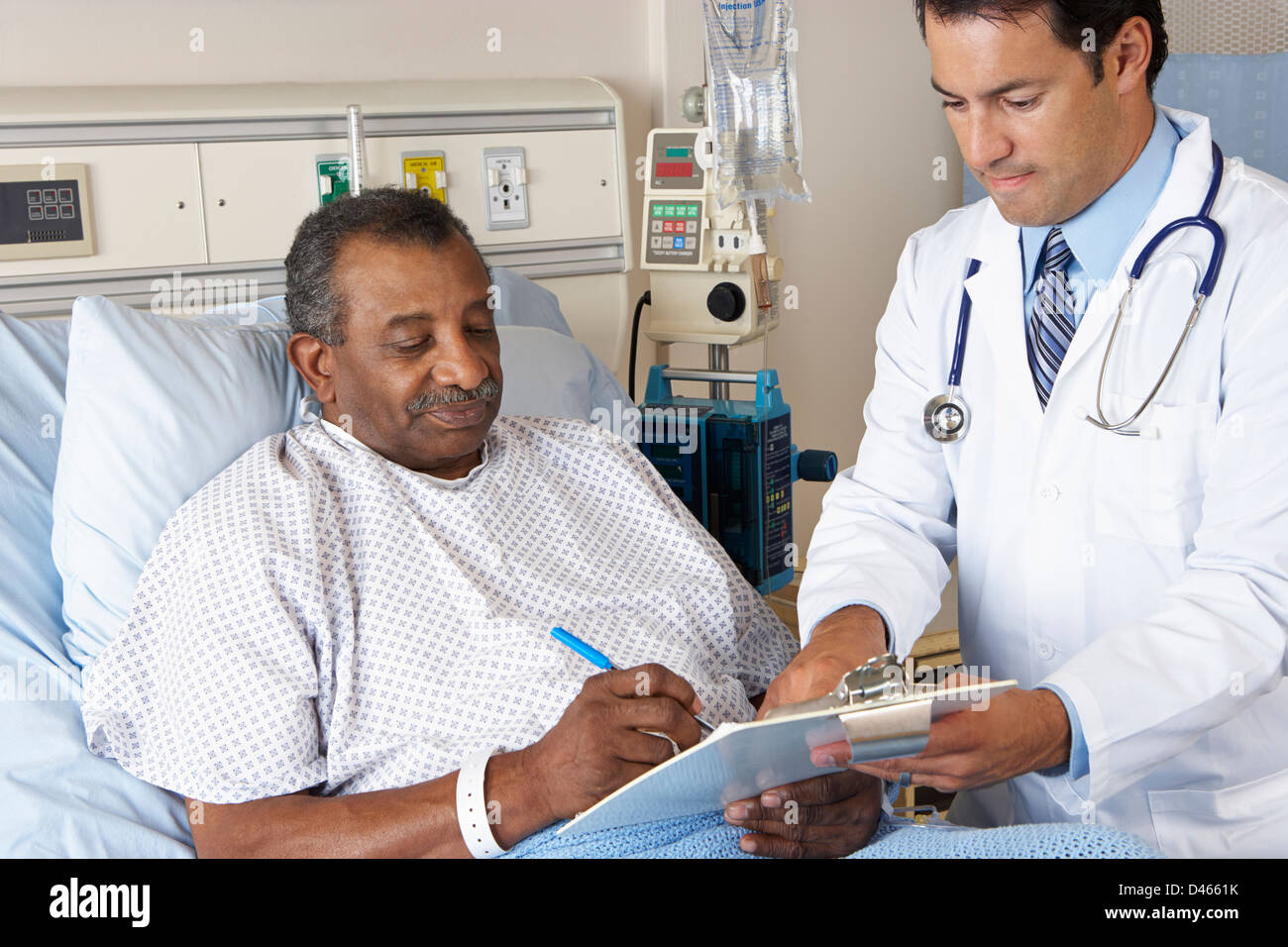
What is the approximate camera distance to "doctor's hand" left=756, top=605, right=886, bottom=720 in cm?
129

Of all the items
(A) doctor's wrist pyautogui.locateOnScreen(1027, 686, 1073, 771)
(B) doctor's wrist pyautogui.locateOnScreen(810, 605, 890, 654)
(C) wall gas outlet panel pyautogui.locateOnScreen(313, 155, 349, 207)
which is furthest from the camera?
(C) wall gas outlet panel pyautogui.locateOnScreen(313, 155, 349, 207)

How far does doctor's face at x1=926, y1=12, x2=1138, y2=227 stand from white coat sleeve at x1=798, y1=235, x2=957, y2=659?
246 millimetres

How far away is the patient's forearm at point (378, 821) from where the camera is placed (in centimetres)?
127

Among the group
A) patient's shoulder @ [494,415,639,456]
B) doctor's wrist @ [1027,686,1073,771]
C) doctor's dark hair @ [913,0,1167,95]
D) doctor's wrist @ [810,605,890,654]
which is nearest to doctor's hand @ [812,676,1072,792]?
doctor's wrist @ [1027,686,1073,771]

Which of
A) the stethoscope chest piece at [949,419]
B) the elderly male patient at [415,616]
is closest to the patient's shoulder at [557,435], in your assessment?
the elderly male patient at [415,616]

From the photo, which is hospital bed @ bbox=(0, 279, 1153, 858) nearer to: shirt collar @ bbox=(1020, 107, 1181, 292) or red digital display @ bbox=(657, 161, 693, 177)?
shirt collar @ bbox=(1020, 107, 1181, 292)

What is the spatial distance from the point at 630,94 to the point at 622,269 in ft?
1.58

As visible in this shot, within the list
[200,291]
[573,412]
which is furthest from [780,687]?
[200,291]

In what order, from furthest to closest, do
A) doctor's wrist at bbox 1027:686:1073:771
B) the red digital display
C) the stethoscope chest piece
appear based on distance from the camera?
the red digital display < the stethoscope chest piece < doctor's wrist at bbox 1027:686:1073:771

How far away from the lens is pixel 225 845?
51.4 inches

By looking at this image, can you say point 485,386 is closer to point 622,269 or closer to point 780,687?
point 780,687

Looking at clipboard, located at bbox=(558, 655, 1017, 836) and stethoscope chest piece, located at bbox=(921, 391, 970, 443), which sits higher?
stethoscope chest piece, located at bbox=(921, 391, 970, 443)

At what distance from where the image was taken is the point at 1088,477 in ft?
4.43

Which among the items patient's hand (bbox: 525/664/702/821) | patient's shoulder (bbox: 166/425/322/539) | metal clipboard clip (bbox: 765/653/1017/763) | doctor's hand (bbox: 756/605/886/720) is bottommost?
patient's hand (bbox: 525/664/702/821)
